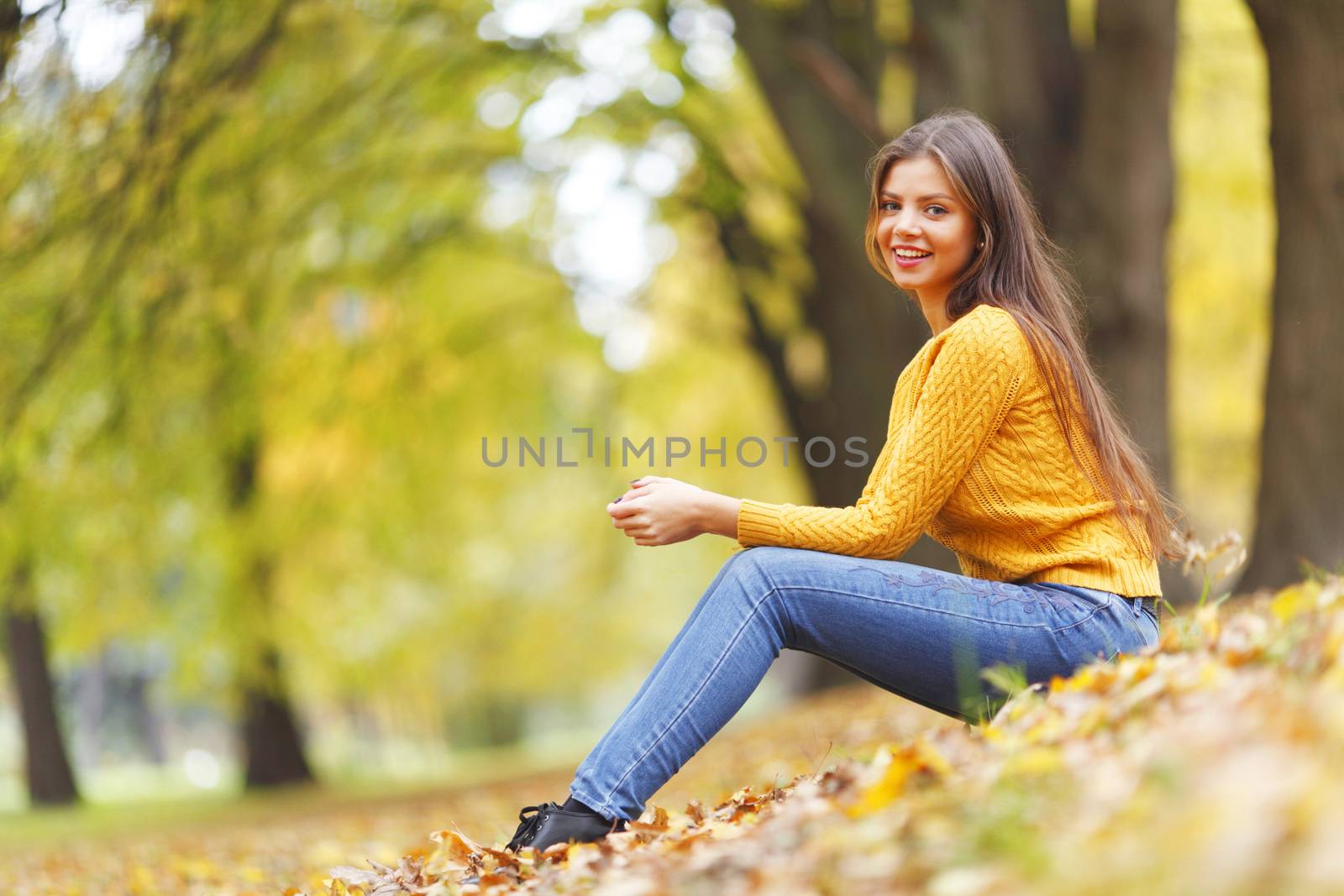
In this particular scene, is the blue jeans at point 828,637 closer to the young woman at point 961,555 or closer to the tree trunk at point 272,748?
the young woman at point 961,555

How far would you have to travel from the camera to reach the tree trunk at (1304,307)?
468 centimetres

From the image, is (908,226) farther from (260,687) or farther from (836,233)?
(260,687)

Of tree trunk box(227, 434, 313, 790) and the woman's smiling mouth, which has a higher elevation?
the woman's smiling mouth

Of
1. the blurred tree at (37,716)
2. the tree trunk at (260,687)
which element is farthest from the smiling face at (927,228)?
the blurred tree at (37,716)

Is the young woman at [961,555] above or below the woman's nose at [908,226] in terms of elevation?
below

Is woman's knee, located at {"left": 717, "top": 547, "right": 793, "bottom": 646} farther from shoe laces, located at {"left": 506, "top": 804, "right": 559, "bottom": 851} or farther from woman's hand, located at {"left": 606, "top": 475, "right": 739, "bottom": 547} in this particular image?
shoe laces, located at {"left": 506, "top": 804, "right": 559, "bottom": 851}

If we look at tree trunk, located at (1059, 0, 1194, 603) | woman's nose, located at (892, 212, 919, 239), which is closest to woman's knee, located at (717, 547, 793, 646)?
woman's nose, located at (892, 212, 919, 239)

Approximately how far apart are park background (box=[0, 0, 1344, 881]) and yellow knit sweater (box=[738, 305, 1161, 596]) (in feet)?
9.65

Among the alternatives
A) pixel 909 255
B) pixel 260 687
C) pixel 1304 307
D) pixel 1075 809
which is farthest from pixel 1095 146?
pixel 260 687

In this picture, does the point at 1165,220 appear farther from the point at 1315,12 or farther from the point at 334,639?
the point at 334,639

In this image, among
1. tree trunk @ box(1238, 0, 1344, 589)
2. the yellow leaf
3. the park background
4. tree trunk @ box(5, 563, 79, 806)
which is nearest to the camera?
the yellow leaf

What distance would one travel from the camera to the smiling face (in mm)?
2793

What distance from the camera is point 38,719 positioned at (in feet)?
42.4

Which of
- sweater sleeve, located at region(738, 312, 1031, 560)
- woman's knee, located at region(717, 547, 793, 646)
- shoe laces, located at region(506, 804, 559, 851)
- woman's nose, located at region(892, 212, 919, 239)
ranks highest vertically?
woman's nose, located at region(892, 212, 919, 239)
